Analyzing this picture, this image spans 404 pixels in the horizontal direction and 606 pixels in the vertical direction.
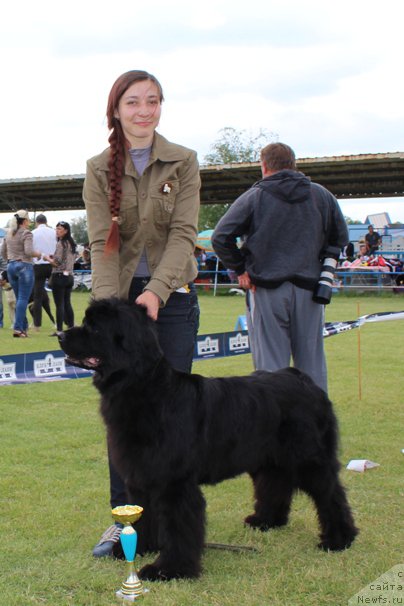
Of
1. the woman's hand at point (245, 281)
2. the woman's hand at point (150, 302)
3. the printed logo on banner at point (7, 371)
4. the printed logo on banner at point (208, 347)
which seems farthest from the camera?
the printed logo on banner at point (208, 347)

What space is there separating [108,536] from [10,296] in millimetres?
9525

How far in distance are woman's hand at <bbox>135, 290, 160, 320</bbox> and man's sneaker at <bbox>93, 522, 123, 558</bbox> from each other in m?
1.14

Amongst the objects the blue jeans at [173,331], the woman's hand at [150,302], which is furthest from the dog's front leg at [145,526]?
the woman's hand at [150,302]

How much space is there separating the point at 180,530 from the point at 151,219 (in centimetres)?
144

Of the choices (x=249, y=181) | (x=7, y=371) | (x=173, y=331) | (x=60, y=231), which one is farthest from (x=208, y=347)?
(x=249, y=181)

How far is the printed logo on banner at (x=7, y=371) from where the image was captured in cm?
452

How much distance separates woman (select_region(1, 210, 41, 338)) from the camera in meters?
10.8

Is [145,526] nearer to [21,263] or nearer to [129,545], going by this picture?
[129,545]

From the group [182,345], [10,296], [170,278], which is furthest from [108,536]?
[10,296]

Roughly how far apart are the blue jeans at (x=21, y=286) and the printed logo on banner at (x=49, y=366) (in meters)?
6.25

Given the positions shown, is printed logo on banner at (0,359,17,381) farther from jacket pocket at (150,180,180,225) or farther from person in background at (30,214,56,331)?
person in background at (30,214,56,331)

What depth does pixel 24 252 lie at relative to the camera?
10.9 meters

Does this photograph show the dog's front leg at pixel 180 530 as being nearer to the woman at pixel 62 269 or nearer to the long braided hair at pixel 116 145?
the long braided hair at pixel 116 145

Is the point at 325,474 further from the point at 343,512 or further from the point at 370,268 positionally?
the point at 370,268
